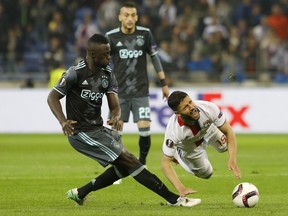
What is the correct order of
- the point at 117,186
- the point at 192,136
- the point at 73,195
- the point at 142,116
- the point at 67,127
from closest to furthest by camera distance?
the point at 67,127, the point at 73,195, the point at 192,136, the point at 117,186, the point at 142,116

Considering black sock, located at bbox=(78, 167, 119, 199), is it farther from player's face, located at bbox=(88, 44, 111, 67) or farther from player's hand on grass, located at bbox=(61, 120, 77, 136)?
player's face, located at bbox=(88, 44, 111, 67)

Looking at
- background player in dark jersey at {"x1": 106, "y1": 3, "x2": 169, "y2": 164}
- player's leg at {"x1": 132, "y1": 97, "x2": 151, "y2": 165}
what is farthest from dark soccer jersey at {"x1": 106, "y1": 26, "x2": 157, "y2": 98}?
player's leg at {"x1": 132, "y1": 97, "x2": 151, "y2": 165}

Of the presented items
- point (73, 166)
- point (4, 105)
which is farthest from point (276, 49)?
point (73, 166)

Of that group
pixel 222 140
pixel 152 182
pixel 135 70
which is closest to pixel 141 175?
pixel 152 182

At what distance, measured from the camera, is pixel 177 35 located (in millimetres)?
24031

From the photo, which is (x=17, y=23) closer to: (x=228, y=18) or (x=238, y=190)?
(x=228, y=18)

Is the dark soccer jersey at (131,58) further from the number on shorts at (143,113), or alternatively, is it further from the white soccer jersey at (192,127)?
the white soccer jersey at (192,127)

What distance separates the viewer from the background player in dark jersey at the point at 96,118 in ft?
29.1

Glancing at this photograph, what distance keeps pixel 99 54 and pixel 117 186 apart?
3.25m

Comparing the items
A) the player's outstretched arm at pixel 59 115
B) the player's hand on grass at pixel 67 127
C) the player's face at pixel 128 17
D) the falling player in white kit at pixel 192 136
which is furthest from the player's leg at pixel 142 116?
A: the player's hand on grass at pixel 67 127

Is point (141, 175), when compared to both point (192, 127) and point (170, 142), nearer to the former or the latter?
point (170, 142)

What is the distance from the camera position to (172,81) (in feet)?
76.4

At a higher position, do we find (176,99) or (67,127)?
(176,99)

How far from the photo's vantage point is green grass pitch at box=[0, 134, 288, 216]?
8.96 meters
